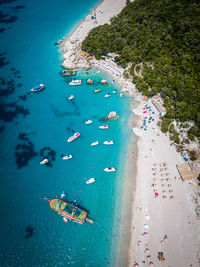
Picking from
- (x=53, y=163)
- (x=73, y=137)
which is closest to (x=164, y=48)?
(x=73, y=137)

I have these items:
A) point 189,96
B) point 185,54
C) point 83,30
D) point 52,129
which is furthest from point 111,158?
point 83,30

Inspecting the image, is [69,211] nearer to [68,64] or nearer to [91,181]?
[91,181]

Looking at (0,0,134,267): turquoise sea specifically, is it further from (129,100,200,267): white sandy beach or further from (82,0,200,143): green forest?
(82,0,200,143): green forest

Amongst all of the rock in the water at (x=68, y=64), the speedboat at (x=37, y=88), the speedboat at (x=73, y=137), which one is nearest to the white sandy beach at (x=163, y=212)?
the speedboat at (x=73, y=137)

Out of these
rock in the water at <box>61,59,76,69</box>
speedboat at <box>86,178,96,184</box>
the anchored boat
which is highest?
rock in the water at <box>61,59,76,69</box>

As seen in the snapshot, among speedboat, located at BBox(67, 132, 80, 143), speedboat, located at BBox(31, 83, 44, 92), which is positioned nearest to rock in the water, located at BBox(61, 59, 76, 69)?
speedboat, located at BBox(31, 83, 44, 92)

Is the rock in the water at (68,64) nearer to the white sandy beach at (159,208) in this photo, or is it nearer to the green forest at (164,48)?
the green forest at (164,48)

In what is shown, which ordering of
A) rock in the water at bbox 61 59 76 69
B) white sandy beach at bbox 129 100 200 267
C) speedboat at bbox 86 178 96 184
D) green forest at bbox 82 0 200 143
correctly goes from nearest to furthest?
white sandy beach at bbox 129 100 200 267, speedboat at bbox 86 178 96 184, green forest at bbox 82 0 200 143, rock in the water at bbox 61 59 76 69

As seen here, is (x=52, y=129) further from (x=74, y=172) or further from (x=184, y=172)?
(x=184, y=172)
